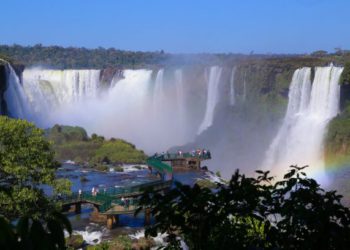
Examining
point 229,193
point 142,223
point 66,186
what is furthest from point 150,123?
point 229,193

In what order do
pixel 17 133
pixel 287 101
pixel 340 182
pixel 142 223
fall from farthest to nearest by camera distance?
pixel 287 101, pixel 340 182, pixel 142 223, pixel 17 133

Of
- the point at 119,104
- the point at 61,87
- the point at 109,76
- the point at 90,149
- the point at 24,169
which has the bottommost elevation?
the point at 90,149

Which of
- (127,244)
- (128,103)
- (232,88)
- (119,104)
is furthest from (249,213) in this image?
(119,104)

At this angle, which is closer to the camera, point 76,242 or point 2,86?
point 76,242

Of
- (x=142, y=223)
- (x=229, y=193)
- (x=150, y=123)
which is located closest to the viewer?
(x=229, y=193)

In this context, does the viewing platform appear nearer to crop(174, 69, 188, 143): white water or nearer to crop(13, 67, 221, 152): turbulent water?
crop(13, 67, 221, 152): turbulent water

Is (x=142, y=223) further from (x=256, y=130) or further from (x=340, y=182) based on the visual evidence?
(x=256, y=130)

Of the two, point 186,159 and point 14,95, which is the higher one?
point 14,95

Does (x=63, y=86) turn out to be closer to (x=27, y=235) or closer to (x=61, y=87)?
(x=61, y=87)
